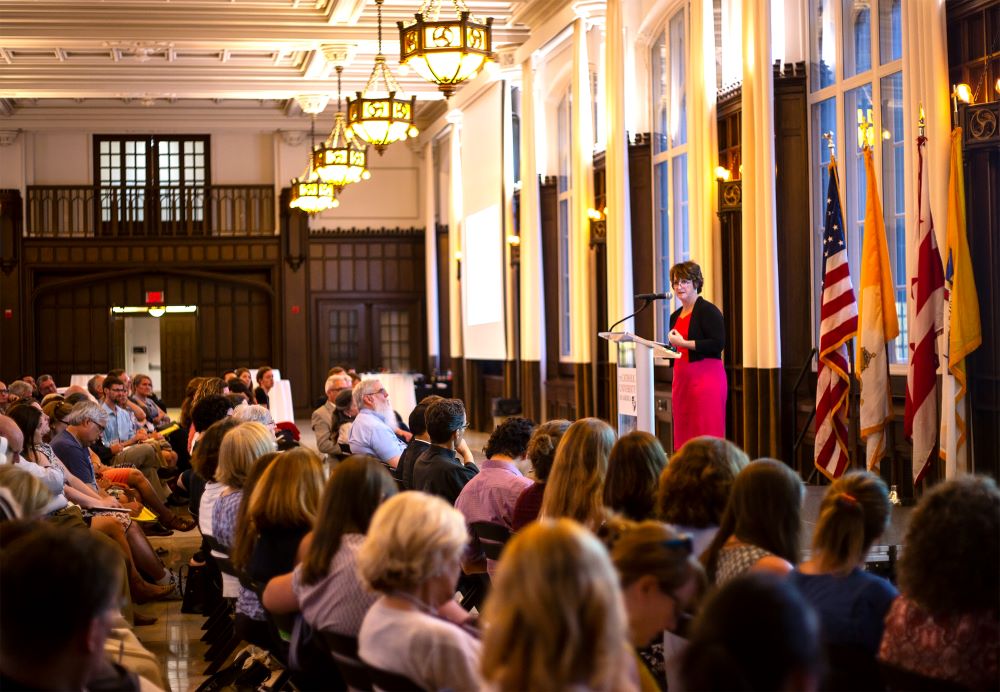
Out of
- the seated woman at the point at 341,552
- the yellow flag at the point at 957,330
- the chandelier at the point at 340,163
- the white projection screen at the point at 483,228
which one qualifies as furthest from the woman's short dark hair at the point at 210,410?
the white projection screen at the point at 483,228

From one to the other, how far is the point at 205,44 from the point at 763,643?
1523cm

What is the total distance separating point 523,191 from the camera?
16.2 m

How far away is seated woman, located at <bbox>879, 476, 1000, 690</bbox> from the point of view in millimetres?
2846

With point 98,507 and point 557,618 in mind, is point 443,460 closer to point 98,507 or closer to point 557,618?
point 98,507

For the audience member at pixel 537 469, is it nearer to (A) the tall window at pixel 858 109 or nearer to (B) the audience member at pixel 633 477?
(B) the audience member at pixel 633 477

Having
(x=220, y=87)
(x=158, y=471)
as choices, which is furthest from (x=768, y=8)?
(x=220, y=87)

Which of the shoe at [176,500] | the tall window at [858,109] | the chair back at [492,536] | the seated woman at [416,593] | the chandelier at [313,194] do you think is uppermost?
the chandelier at [313,194]

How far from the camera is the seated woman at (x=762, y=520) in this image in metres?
3.39

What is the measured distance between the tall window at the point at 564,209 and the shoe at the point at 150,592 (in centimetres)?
925

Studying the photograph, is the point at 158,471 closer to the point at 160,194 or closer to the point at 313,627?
the point at 313,627

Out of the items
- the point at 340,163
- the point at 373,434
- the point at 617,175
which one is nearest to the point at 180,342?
the point at 340,163

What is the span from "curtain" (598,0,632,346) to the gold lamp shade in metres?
5.02

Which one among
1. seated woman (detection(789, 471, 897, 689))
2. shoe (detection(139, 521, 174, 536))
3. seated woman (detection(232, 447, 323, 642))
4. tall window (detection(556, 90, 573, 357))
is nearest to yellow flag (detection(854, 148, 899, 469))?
seated woman (detection(789, 471, 897, 689))

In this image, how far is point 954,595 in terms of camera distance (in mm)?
2852
